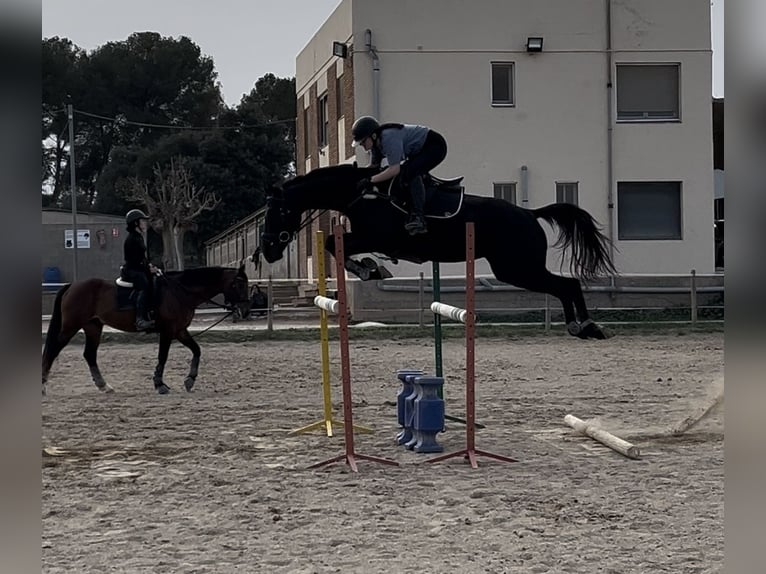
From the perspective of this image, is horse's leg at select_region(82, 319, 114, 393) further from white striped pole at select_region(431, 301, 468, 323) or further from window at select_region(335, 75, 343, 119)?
window at select_region(335, 75, 343, 119)

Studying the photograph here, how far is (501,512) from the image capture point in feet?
16.6

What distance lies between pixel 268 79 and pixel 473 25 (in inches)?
1035

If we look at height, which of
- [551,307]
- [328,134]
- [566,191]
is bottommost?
[551,307]

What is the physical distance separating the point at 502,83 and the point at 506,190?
2.36 metres

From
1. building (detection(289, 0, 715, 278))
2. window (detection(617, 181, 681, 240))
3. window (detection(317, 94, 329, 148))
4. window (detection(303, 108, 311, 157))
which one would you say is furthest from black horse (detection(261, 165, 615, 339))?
window (detection(303, 108, 311, 157))

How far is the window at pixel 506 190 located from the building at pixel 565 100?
27 millimetres

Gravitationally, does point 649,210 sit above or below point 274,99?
below

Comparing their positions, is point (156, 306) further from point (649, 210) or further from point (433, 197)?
point (649, 210)

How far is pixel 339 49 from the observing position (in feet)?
65.7

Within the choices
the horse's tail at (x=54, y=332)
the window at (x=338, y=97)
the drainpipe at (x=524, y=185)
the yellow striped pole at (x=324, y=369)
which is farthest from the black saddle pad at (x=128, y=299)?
the window at (x=338, y=97)

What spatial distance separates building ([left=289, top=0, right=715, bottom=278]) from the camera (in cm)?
1975

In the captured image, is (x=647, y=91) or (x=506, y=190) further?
(x=647, y=91)

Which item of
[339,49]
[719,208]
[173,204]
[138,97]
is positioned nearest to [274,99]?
[138,97]

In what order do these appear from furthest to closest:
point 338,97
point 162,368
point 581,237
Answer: point 338,97, point 162,368, point 581,237
